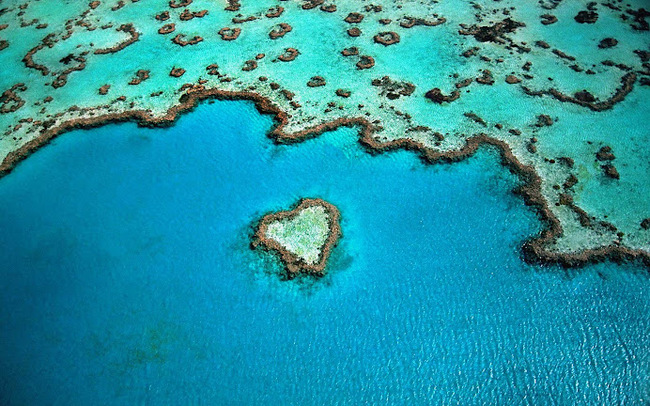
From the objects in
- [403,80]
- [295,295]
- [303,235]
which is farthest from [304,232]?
[403,80]

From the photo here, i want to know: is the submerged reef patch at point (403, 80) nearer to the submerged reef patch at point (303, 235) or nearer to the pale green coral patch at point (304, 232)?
the submerged reef patch at point (303, 235)

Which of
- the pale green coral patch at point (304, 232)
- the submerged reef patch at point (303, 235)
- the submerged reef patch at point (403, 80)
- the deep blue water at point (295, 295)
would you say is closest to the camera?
the deep blue water at point (295, 295)

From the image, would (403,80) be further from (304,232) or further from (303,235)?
(303,235)

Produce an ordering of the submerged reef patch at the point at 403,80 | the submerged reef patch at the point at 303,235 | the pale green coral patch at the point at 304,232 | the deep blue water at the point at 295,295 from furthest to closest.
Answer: the submerged reef patch at the point at 403,80 < the pale green coral patch at the point at 304,232 < the submerged reef patch at the point at 303,235 < the deep blue water at the point at 295,295

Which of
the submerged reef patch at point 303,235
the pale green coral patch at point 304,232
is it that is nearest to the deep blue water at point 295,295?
the submerged reef patch at point 303,235

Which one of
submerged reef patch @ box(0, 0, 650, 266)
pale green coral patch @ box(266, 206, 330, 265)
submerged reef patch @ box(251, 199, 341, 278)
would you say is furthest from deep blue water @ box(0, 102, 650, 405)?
submerged reef patch @ box(0, 0, 650, 266)

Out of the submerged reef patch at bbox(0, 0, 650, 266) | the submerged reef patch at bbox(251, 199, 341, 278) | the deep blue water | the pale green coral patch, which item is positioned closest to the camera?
the deep blue water

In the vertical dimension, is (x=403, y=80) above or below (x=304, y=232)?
above

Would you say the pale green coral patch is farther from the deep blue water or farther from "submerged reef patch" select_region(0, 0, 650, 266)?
"submerged reef patch" select_region(0, 0, 650, 266)

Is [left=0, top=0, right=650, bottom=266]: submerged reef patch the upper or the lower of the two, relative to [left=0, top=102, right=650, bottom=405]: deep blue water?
upper
